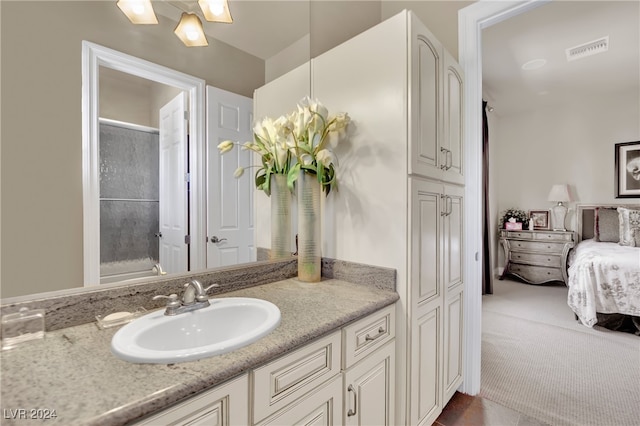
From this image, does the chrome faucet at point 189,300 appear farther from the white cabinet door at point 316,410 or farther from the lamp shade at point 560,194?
the lamp shade at point 560,194

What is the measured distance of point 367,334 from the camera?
1096 mm

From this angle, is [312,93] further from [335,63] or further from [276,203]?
[276,203]

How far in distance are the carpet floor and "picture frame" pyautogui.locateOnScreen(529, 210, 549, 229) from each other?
180 centimetres

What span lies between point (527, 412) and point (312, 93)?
2.21 m

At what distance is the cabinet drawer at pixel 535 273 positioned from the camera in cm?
419

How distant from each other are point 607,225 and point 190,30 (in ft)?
17.2

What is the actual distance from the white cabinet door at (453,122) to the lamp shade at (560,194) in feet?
12.0

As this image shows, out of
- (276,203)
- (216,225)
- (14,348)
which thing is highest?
(276,203)

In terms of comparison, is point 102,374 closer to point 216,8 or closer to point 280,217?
point 280,217

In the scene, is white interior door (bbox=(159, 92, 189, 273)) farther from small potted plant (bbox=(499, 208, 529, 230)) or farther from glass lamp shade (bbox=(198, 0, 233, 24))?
small potted plant (bbox=(499, 208, 529, 230))

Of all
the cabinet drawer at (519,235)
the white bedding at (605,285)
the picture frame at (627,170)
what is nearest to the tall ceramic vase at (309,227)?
the white bedding at (605,285)

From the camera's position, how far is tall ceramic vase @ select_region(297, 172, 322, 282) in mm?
1415

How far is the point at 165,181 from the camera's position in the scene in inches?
41.8

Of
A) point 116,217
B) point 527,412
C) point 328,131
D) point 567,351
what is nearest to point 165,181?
point 116,217
